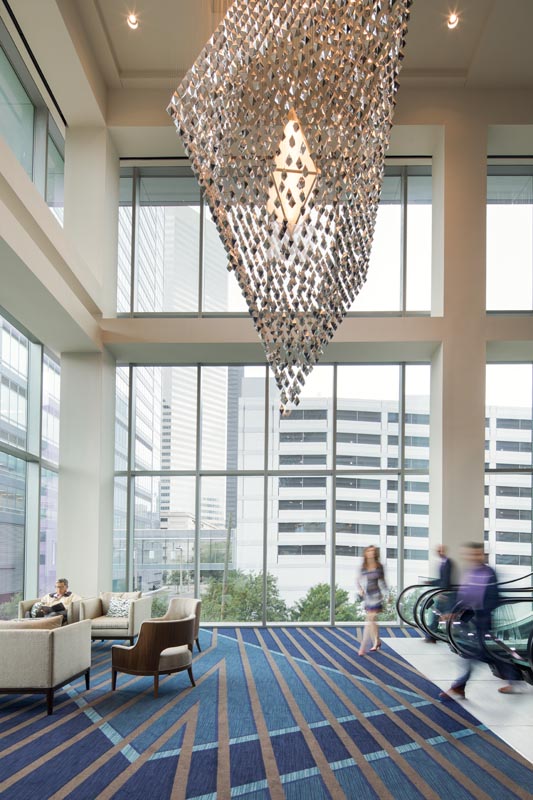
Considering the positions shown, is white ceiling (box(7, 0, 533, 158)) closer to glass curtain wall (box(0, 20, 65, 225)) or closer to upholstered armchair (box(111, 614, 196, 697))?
glass curtain wall (box(0, 20, 65, 225))

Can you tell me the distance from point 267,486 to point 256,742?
7.51 m

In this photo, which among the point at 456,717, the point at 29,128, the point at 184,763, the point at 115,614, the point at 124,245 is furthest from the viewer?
the point at 124,245

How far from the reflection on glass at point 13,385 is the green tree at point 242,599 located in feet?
14.2

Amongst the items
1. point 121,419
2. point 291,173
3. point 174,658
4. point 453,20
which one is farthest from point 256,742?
point 453,20

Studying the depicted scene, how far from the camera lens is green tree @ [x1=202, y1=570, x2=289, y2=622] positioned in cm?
1334

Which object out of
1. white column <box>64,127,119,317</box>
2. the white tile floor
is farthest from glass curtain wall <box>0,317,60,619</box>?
→ the white tile floor

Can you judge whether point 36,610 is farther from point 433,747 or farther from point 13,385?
point 433,747

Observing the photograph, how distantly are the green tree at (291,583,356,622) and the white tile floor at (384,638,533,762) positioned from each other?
2.50 metres

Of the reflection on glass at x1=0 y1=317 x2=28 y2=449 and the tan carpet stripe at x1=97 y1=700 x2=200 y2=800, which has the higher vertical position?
the reflection on glass at x1=0 y1=317 x2=28 y2=449

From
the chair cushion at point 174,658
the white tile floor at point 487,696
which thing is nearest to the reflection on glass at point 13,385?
the chair cushion at point 174,658

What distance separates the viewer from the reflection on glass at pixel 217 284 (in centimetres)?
1371

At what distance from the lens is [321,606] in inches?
526

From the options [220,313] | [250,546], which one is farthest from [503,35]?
[250,546]

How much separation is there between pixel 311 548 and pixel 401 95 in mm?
7821
